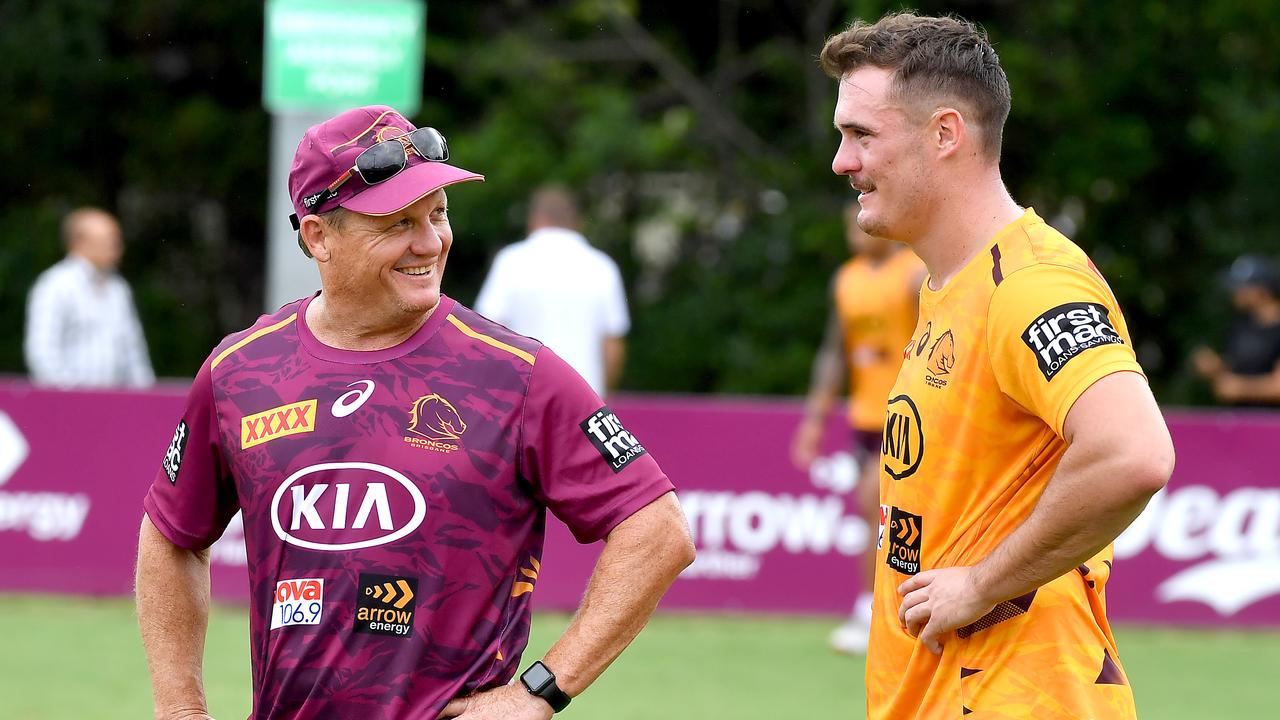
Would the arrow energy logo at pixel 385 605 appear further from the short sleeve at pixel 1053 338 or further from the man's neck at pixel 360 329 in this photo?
the short sleeve at pixel 1053 338

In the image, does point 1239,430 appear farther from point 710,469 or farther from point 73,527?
point 73,527

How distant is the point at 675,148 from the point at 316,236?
51.4ft

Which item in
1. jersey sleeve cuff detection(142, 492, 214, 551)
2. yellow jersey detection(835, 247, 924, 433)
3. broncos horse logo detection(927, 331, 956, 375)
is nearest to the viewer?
broncos horse logo detection(927, 331, 956, 375)

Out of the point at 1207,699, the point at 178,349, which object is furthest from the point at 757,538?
the point at 178,349

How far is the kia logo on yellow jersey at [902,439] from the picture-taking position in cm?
327

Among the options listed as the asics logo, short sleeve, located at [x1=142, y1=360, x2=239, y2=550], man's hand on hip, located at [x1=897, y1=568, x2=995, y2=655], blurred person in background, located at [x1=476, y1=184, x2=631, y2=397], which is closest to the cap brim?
the asics logo

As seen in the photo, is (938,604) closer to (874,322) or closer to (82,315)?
(874,322)

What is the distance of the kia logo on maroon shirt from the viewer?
10.0ft

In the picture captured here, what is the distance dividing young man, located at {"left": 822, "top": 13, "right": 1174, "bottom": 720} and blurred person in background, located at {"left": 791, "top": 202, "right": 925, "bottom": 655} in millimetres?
5455

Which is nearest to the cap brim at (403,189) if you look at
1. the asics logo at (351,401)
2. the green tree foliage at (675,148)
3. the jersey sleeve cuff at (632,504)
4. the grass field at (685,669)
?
the asics logo at (351,401)

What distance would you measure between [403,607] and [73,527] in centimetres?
737

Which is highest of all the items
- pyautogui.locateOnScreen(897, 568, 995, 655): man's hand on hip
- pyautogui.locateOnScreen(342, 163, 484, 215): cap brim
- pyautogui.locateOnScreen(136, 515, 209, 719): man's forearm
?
pyautogui.locateOnScreen(342, 163, 484, 215): cap brim

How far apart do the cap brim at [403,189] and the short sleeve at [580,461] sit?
0.40 m

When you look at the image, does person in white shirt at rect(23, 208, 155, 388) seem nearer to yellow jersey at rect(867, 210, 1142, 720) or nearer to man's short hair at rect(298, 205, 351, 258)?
man's short hair at rect(298, 205, 351, 258)
